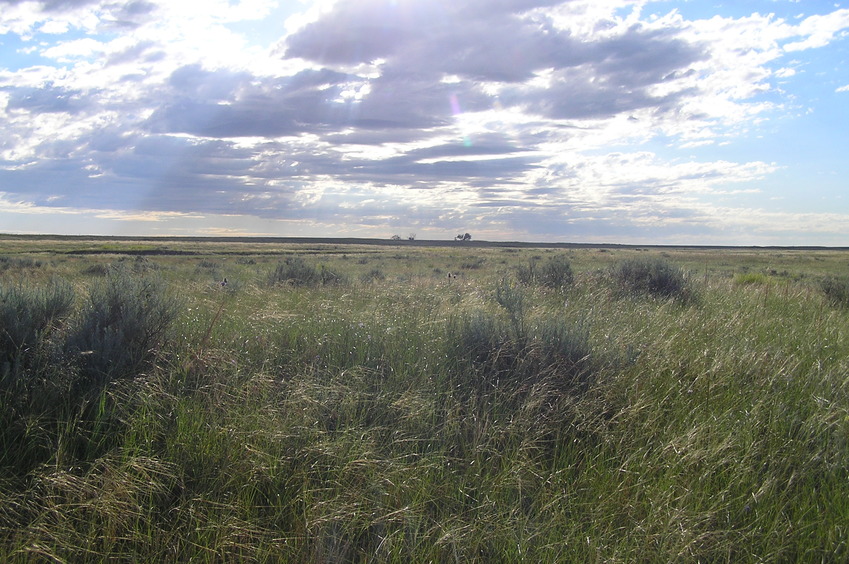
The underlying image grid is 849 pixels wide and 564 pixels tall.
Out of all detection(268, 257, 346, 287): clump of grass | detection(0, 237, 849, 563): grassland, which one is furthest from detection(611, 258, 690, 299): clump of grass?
detection(268, 257, 346, 287): clump of grass

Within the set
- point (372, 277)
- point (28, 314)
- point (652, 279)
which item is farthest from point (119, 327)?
point (372, 277)

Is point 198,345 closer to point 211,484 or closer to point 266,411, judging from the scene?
point 266,411

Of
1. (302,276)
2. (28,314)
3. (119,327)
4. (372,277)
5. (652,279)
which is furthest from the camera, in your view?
(372,277)

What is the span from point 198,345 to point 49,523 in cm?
241

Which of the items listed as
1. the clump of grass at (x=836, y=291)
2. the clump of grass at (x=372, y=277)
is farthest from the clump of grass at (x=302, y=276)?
the clump of grass at (x=836, y=291)

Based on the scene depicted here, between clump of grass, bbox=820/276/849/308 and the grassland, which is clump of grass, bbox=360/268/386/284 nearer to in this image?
the grassland

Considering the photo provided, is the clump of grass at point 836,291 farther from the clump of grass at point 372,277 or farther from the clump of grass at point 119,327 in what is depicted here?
the clump of grass at point 119,327

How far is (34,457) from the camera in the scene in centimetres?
384

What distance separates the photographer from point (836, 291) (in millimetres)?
13422

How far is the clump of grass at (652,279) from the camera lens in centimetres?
1205

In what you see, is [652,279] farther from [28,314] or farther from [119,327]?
[28,314]

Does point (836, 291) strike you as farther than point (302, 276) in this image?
No

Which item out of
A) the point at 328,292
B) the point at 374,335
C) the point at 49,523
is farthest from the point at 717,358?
the point at 328,292

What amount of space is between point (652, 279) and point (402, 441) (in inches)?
428
